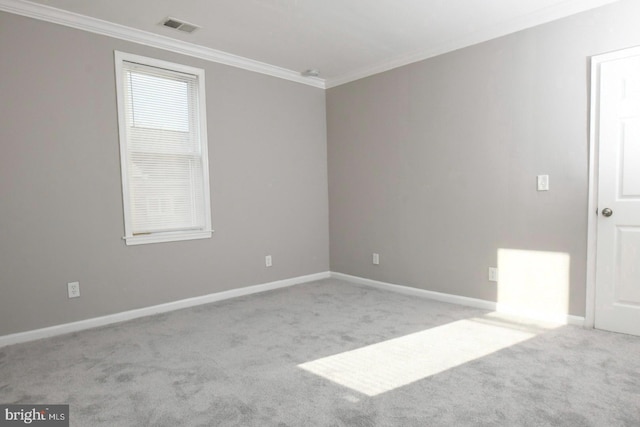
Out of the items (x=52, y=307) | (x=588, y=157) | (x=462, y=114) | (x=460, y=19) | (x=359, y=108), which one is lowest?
(x=52, y=307)

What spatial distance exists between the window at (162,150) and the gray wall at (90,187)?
86 millimetres

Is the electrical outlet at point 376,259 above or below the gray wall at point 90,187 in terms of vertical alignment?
below

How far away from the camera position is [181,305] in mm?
3783

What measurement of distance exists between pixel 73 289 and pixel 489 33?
4.27 metres

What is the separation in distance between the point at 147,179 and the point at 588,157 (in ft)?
12.5

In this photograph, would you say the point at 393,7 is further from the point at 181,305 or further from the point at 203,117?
the point at 181,305

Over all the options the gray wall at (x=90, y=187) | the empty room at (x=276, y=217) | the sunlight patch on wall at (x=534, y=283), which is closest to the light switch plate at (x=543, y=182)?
the empty room at (x=276, y=217)

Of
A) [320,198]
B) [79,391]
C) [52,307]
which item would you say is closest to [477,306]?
[320,198]

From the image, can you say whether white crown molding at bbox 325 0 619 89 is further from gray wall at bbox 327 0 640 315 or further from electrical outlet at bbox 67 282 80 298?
electrical outlet at bbox 67 282 80 298

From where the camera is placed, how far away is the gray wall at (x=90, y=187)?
2.91 metres

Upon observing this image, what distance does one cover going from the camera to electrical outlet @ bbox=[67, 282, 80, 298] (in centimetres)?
315

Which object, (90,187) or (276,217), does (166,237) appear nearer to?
(90,187)

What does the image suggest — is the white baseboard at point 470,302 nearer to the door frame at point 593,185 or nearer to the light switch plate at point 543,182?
the door frame at point 593,185

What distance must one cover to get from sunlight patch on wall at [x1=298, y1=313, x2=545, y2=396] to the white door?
60cm
